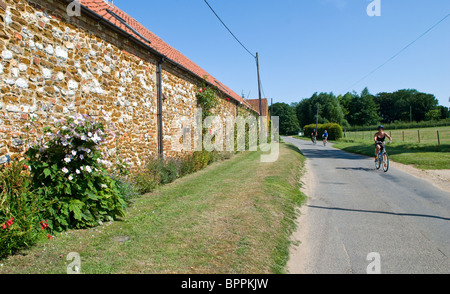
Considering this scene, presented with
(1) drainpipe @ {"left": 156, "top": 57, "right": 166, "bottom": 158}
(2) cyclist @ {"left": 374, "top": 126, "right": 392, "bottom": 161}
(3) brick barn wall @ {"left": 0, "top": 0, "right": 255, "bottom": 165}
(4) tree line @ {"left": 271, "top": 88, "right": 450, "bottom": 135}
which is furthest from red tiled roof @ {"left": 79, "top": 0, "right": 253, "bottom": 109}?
(4) tree line @ {"left": 271, "top": 88, "right": 450, "bottom": 135}

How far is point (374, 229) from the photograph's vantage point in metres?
4.89

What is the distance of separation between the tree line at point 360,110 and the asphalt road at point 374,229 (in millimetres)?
73008

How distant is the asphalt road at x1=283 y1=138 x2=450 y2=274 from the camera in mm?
3662

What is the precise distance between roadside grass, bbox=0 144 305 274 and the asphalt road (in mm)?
408

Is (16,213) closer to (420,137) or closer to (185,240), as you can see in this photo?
(185,240)

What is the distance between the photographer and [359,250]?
160 inches

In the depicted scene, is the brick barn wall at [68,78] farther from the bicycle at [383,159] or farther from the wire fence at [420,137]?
the wire fence at [420,137]

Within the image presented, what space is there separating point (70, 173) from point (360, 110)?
96185mm

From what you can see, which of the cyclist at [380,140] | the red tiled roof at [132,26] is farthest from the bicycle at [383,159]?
the red tiled roof at [132,26]

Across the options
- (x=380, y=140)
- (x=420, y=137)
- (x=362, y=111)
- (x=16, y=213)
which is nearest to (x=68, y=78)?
(x=16, y=213)

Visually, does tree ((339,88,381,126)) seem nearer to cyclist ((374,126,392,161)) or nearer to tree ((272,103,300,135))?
tree ((272,103,300,135))

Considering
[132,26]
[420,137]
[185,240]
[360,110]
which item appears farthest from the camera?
[360,110]

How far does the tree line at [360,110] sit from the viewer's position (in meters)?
80.0
